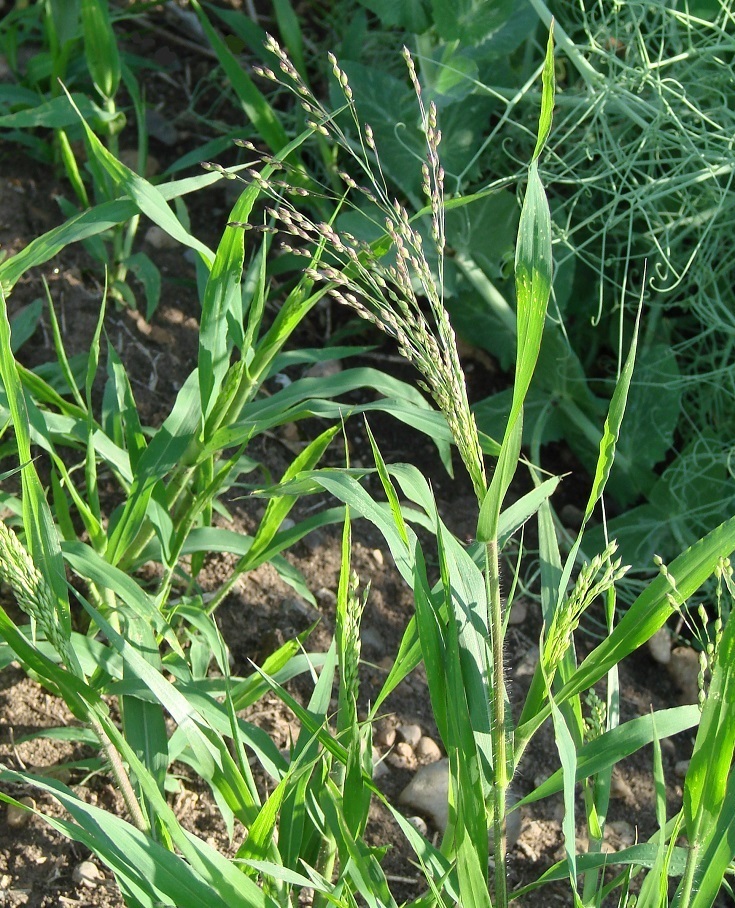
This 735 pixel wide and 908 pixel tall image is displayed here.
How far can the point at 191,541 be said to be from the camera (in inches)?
55.0

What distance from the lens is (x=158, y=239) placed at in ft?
6.53

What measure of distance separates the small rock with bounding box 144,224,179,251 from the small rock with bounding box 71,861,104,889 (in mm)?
1153

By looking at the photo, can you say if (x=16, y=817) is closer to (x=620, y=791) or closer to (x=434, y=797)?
(x=434, y=797)

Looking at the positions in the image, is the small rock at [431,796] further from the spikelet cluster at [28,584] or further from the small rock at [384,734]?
the spikelet cluster at [28,584]

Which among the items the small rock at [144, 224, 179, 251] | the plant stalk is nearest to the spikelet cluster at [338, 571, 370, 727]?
the plant stalk

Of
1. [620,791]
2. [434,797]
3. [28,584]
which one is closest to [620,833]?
[620,791]

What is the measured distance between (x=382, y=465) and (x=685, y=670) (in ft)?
3.21

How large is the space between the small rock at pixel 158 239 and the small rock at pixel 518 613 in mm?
944

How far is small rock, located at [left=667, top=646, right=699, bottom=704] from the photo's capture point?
1.73 metres

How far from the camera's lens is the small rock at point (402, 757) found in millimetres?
1478

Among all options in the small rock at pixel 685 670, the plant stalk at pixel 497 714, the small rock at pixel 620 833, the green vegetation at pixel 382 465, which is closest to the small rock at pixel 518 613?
the green vegetation at pixel 382 465

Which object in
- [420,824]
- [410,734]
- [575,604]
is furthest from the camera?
[410,734]

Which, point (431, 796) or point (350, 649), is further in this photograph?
point (431, 796)

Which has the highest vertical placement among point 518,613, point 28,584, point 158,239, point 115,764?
point 28,584
